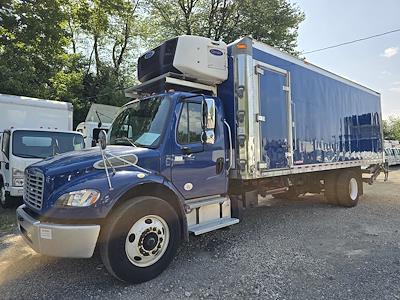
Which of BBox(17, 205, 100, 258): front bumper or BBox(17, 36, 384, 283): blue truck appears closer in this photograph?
BBox(17, 205, 100, 258): front bumper

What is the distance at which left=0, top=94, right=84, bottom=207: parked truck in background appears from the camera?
7.71m

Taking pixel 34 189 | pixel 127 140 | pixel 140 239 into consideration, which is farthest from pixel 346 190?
pixel 34 189

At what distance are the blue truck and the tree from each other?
16259mm

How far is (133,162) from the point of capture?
399cm

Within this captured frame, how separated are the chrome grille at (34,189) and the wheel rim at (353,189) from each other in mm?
7365

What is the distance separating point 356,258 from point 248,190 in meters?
1.93

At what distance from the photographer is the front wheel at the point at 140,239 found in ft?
11.7

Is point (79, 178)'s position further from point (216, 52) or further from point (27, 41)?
point (27, 41)

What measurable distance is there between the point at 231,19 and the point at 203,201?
832 inches

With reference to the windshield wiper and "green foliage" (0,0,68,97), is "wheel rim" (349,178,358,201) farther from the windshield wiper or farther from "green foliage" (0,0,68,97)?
"green foliage" (0,0,68,97)

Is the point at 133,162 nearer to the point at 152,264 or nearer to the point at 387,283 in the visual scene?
the point at 152,264

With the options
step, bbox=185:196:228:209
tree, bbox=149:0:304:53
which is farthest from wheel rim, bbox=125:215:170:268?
tree, bbox=149:0:304:53

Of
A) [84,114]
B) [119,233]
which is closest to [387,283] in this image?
[119,233]

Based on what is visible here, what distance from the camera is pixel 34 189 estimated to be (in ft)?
12.7
